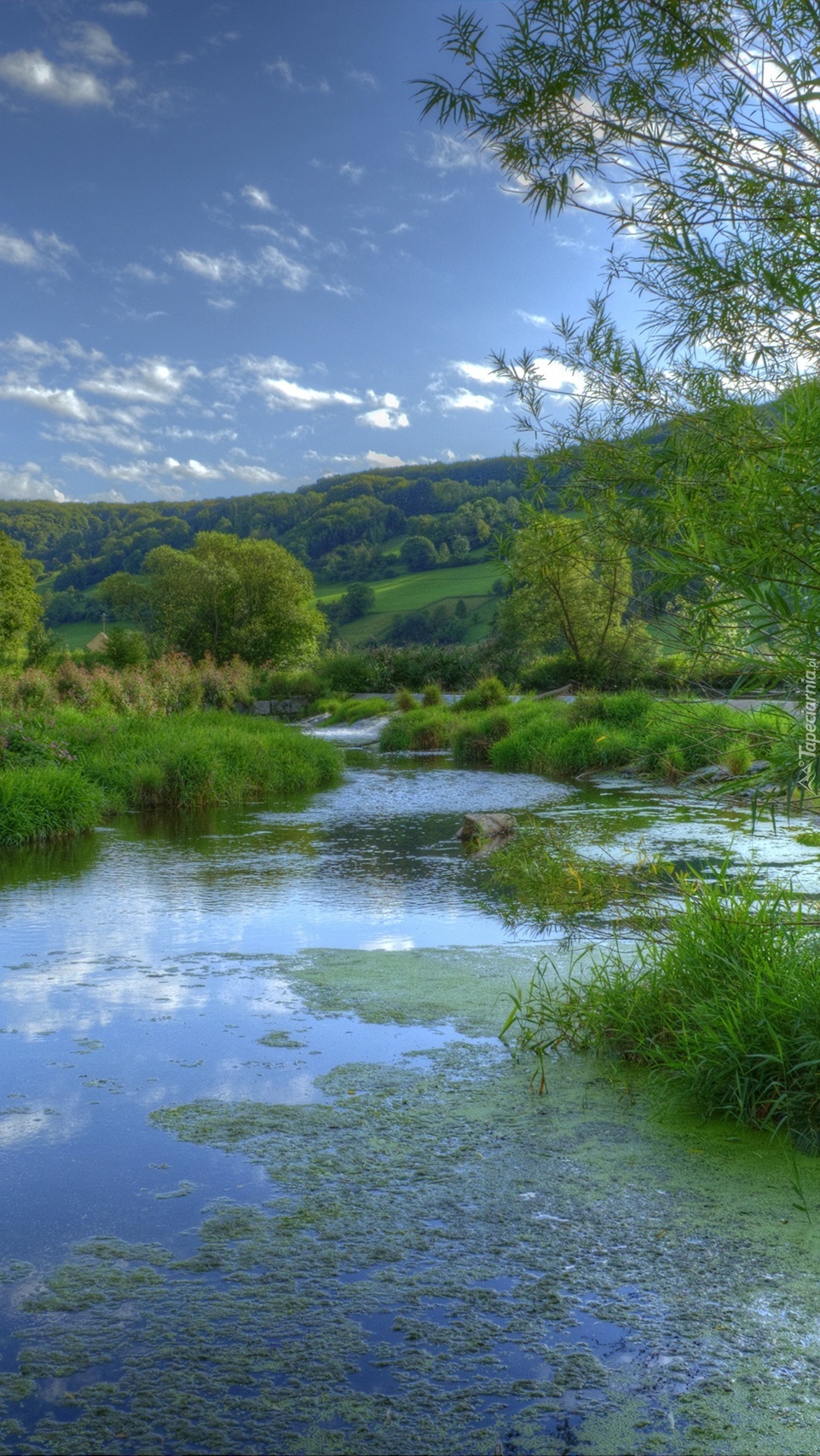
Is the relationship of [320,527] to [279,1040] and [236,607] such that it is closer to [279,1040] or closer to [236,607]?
[236,607]

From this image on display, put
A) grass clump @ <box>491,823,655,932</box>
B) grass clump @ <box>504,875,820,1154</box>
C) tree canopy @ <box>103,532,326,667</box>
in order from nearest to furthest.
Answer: grass clump @ <box>504,875,820,1154</box> < grass clump @ <box>491,823,655,932</box> < tree canopy @ <box>103,532,326,667</box>

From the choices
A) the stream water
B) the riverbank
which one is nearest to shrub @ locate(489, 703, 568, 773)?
the riverbank

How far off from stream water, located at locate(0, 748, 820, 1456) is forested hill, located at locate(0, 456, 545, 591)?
55.9 metres

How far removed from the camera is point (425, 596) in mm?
60344

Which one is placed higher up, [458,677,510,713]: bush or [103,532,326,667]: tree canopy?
[103,532,326,667]: tree canopy

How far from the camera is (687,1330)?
Result: 240 centimetres

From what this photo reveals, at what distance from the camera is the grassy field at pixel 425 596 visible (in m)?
54.4

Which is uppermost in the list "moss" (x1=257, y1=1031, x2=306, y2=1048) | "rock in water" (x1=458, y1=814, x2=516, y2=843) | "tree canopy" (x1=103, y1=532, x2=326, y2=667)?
"tree canopy" (x1=103, y1=532, x2=326, y2=667)

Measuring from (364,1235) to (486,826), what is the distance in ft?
24.9

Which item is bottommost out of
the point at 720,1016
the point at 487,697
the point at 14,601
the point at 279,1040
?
the point at 279,1040

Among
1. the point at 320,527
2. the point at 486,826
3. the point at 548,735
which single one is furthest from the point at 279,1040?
the point at 320,527

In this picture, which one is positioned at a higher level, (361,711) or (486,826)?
(361,711)

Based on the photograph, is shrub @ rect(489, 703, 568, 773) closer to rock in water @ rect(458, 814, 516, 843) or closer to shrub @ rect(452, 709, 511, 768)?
shrub @ rect(452, 709, 511, 768)

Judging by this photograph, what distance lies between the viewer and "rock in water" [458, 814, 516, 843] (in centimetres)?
1036
